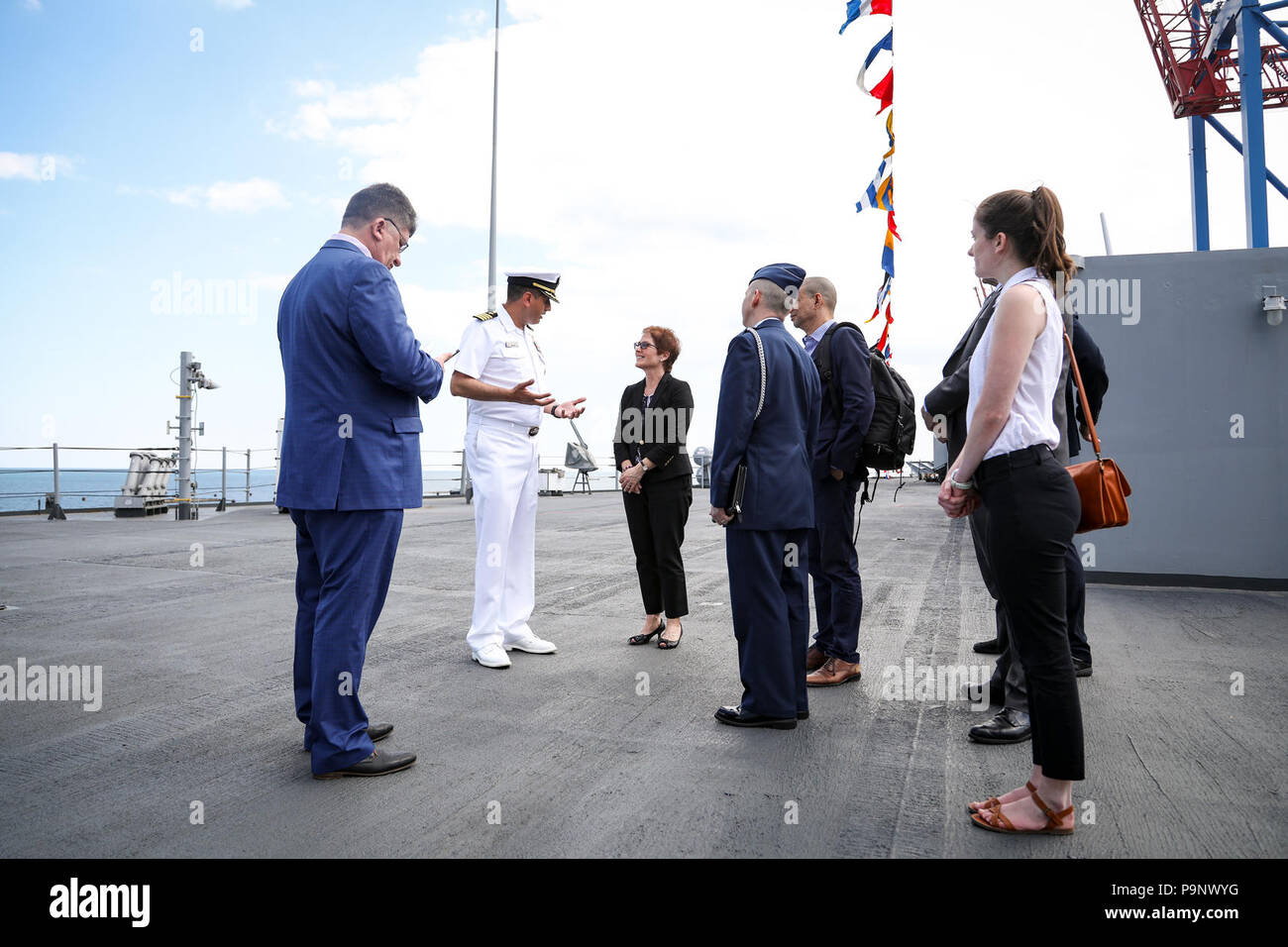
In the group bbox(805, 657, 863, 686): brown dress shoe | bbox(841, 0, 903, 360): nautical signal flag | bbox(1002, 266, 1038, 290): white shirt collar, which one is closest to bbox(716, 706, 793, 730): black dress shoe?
bbox(805, 657, 863, 686): brown dress shoe

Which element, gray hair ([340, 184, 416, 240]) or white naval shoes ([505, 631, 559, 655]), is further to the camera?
white naval shoes ([505, 631, 559, 655])

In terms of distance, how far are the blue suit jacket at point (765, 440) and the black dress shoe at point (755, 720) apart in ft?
2.66

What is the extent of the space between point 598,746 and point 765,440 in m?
1.47

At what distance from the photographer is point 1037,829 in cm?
246

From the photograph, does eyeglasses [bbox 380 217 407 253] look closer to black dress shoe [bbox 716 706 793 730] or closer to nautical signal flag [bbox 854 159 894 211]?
black dress shoe [bbox 716 706 793 730]

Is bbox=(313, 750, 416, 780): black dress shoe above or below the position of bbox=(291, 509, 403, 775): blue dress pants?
below

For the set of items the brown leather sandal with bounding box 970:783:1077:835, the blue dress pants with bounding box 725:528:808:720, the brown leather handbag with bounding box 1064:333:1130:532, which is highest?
the brown leather handbag with bounding box 1064:333:1130:532

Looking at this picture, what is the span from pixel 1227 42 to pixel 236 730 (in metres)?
22.7

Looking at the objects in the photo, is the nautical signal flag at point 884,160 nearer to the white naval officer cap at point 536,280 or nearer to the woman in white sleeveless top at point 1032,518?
the white naval officer cap at point 536,280

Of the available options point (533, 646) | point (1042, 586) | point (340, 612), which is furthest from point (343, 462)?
point (1042, 586)

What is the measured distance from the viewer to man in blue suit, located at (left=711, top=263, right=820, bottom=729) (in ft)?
11.6

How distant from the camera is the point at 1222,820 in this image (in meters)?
2.55

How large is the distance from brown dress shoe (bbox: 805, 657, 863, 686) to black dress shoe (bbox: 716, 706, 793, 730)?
0.69 meters

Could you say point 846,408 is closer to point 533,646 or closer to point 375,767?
point 533,646
